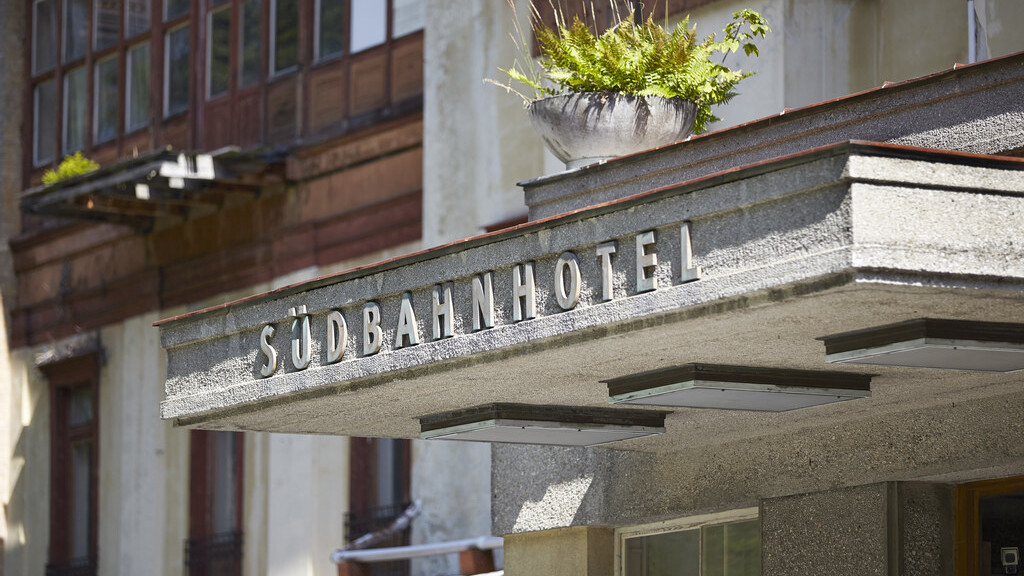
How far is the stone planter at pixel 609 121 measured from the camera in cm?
1078

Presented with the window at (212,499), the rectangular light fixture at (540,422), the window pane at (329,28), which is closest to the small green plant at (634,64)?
the rectangular light fixture at (540,422)

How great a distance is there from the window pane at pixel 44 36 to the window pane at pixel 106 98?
4.13 ft

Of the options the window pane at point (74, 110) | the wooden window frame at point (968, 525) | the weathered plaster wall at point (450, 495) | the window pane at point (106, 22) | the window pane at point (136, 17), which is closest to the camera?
the wooden window frame at point (968, 525)

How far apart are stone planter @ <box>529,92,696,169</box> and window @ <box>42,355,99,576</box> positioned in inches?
543

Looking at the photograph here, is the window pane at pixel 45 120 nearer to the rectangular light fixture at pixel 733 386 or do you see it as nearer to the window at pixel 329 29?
the window at pixel 329 29

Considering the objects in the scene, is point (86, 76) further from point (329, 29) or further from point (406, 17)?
point (406, 17)

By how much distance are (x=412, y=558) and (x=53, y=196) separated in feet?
22.0

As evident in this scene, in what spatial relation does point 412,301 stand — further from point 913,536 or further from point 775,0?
point 775,0

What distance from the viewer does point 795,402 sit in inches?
375

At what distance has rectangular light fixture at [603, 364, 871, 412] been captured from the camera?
29.3ft

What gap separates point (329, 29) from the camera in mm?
21203

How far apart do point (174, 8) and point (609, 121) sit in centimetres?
1352

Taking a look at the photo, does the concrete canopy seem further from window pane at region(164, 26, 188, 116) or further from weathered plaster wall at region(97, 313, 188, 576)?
window pane at region(164, 26, 188, 116)

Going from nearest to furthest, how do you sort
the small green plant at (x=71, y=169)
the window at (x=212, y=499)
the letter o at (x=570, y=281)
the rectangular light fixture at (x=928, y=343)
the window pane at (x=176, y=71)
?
the rectangular light fixture at (x=928, y=343), the letter o at (x=570, y=281), the window at (x=212, y=499), the small green plant at (x=71, y=169), the window pane at (x=176, y=71)
